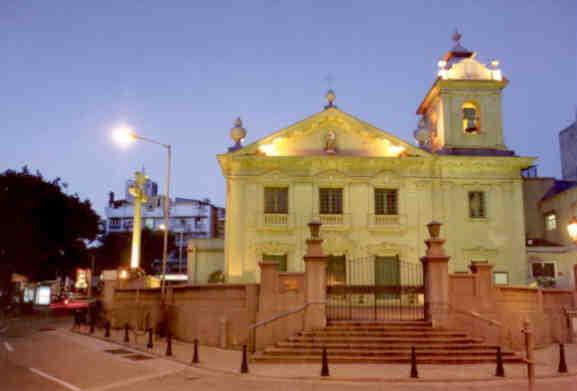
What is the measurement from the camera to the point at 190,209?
311 ft

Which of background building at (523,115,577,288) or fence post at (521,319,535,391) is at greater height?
background building at (523,115,577,288)

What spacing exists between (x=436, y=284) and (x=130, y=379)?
10.2 m

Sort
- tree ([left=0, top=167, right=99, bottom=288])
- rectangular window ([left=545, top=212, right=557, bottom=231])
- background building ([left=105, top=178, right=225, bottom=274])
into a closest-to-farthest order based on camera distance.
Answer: rectangular window ([left=545, top=212, right=557, bottom=231]) < tree ([left=0, top=167, right=99, bottom=288]) < background building ([left=105, top=178, right=225, bottom=274])

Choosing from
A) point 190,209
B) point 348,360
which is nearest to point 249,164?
point 348,360

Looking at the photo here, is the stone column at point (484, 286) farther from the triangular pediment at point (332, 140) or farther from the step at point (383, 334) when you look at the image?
the triangular pediment at point (332, 140)

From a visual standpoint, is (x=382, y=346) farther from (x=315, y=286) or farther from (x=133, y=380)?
(x=133, y=380)

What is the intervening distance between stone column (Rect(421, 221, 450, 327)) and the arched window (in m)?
15.6

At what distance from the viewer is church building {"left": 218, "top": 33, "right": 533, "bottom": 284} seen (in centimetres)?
3092

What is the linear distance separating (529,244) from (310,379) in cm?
2633

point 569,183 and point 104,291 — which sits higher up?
point 569,183

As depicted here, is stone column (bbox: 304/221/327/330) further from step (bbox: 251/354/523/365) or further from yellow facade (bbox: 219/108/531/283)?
yellow facade (bbox: 219/108/531/283)

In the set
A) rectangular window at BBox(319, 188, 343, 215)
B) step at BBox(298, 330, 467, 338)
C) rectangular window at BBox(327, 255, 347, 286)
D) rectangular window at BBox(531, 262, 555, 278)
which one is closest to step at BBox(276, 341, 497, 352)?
step at BBox(298, 330, 467, 338)

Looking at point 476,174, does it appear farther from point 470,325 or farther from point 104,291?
point 104,291

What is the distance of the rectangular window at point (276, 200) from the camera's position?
31.5 meters
